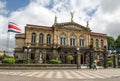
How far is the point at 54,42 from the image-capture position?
171ft

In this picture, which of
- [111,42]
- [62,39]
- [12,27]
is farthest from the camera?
[111,42]

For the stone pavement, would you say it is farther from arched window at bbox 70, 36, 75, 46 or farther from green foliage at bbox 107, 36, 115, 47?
green foliage at bbox 107, 36, 115, 47

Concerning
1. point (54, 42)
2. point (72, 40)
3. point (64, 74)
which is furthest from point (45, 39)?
point (64, 74)

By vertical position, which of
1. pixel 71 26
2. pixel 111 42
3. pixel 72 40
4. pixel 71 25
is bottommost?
pixel 72 40

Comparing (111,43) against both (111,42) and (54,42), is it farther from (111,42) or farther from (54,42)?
(54,42)

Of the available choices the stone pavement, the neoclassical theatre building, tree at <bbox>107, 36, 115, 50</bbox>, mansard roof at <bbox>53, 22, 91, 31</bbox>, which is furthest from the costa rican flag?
tree at <bbox>107, 36, 115, 50</bbox>

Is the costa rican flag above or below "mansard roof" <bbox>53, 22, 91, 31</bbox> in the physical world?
below

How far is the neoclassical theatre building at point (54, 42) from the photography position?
5072cm

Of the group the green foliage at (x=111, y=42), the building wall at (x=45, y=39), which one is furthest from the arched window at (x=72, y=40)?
the green foliage at (x=111, y=42)

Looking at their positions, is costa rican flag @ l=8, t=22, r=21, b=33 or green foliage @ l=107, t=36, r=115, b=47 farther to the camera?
green foliage @ l=107, t=36, r=115, b=47

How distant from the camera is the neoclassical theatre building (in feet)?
166

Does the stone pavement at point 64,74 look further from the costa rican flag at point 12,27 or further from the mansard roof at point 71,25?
the mansard roof at point 71,25

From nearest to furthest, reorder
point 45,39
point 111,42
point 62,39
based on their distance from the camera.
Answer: point 45,39, point 62,39, point 111,42

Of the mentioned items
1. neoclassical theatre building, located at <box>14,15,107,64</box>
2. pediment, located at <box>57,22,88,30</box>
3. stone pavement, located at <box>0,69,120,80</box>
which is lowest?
stone pavement, located at <box>0,69,120,80</box>
